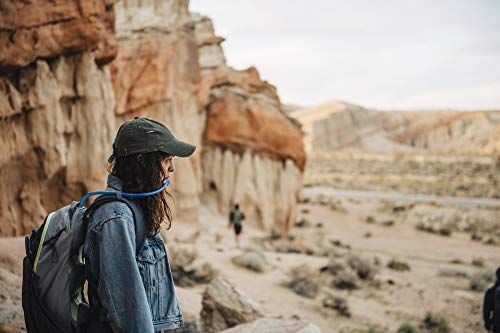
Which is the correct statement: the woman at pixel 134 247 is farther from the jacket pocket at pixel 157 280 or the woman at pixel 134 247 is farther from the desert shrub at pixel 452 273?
the desert shrub at pixel 452 273

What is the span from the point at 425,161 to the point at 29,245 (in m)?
58.2

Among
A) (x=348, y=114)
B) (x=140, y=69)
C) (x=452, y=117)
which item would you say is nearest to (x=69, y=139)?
(x=140, y=69)

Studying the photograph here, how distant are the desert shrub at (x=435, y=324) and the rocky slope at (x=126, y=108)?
7042 millimetres

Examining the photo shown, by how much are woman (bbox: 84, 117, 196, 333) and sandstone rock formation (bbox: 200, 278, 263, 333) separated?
429 centimetres

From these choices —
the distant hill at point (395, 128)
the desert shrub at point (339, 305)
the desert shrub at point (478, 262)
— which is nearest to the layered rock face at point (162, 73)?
the desert shrub at point (339, 305)

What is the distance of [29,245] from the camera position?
2152mm

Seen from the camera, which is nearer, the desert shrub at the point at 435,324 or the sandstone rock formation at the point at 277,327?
the sandstone rock formation at the point at 277,327

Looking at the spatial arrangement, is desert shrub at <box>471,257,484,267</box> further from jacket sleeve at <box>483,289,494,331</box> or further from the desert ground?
jacket sleeve at <box>483,289,494,331</box>

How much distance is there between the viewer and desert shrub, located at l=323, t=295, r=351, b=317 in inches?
349

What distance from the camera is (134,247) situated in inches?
78.5

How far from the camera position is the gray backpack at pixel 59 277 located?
204 cm

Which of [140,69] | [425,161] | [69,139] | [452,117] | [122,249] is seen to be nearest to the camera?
[122,249]

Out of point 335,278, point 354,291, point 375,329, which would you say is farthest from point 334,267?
point 375,329

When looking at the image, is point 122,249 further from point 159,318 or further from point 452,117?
point 452,117
